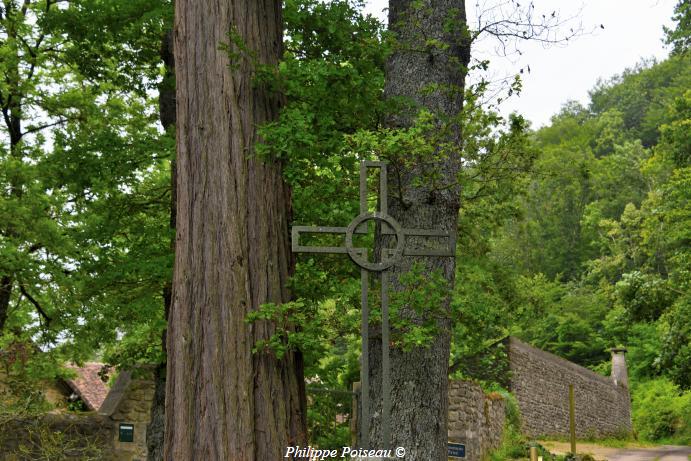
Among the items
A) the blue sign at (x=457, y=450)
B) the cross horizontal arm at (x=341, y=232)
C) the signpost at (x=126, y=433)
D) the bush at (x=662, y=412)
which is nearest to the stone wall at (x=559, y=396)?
the bush at (x=662, y=412)

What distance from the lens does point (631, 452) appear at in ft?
73.0

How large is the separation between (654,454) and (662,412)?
329 inches

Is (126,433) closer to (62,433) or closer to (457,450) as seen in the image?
(62,433)

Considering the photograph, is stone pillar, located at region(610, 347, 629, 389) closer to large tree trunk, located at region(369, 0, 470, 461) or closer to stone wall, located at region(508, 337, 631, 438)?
stone wall, located at region(508, 337, 631, 438)

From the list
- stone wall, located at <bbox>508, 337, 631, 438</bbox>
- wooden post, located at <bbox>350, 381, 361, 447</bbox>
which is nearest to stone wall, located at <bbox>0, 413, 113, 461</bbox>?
wooden post, located at <bbox>350, 381, 361, 447</bbox>

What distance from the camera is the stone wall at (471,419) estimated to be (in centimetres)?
1442

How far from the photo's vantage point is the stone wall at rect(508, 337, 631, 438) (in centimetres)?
2005

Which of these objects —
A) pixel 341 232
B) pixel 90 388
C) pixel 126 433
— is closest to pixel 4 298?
pixel 126 433

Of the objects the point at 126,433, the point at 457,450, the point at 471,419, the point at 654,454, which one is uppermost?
the point at 471,419

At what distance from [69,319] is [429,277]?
29.0 ft

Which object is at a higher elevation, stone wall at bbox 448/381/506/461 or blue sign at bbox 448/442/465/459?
stone wall at bbox 448/381/506/461

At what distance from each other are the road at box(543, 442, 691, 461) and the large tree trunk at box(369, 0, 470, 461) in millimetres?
11860

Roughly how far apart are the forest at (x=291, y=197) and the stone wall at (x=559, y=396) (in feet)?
4.45

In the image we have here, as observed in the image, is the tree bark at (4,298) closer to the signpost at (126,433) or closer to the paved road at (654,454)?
the signpost at (126,433)
